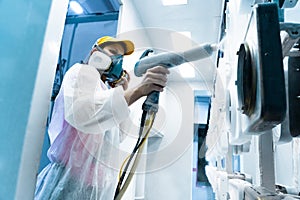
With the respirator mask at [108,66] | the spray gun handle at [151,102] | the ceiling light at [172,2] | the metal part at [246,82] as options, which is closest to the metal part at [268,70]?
the metal part at [246,82]

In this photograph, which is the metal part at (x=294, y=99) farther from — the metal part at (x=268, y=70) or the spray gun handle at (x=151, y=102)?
the spray gun handle at (x=151, y=102)

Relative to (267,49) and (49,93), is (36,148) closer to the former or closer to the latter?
(49,93)

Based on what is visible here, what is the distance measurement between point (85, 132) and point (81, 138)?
0.27 feet

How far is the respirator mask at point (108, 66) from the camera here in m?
1.10

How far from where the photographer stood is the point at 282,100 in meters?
0.34

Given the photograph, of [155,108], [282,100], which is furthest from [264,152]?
[155,108]

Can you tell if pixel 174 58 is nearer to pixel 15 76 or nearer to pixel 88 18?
pixel 15 76

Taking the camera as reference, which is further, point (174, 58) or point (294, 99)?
point (174, 58)

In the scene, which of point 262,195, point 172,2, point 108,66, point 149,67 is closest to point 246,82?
point 262,195

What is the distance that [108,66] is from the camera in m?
1.12

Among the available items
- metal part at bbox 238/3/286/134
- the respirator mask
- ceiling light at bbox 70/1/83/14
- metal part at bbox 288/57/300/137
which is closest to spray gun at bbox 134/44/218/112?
the respirator mask

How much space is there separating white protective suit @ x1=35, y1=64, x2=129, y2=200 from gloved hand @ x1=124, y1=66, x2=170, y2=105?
0.24 feet

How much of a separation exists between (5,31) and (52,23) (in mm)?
133

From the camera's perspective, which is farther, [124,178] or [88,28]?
[88,28]
